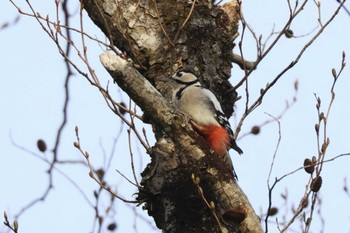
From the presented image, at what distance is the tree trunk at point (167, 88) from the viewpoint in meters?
4.05

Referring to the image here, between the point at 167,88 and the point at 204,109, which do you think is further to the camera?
the point at 204,109

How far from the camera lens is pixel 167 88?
5.06 meters

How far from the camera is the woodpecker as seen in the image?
495cm

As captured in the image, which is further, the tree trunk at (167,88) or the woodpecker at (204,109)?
the woodpecker at (204,109)

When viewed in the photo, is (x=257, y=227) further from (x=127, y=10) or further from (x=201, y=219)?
(x=127, y=10)

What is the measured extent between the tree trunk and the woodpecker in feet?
0.23

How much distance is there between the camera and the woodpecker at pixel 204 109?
195 inches

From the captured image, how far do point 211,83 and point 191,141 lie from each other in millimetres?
1007

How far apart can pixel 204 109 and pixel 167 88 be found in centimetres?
34

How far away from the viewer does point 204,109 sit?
17.0 feet

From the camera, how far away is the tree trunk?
405 centimetres

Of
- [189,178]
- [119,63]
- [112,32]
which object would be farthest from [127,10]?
[189,178]

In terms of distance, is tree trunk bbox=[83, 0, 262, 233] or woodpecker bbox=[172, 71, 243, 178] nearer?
tree trunk bbox=[83, 0, 262, 233]

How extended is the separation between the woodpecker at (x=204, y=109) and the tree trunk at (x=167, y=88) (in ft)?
0.23
